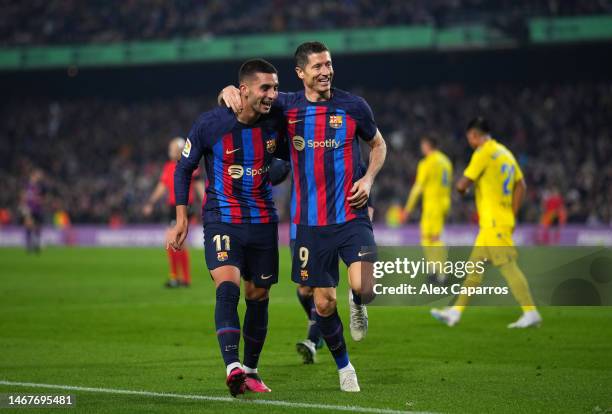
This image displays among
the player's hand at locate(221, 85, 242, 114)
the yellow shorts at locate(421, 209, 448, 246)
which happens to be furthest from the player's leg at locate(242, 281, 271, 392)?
the yellow shorts at locate(421, 209, 448, 246)

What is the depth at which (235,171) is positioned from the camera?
6977 millimetres

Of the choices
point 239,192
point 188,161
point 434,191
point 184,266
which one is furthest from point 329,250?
point 184,266

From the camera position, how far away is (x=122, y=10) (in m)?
43.1

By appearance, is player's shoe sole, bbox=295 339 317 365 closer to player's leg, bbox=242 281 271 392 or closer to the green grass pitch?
the green grass pitch

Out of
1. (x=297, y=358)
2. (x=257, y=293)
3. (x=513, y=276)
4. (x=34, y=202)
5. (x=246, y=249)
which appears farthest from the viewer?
(x=34, y=202)

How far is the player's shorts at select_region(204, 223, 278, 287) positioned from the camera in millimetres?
6875

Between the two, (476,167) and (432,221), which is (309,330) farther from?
(432,221)

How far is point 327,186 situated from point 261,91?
847 millimetres

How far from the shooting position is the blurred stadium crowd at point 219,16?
120 ft

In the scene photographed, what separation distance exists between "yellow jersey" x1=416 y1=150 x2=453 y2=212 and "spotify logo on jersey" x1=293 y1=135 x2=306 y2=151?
986cm

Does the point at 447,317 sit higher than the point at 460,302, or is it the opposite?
the point at 460,302

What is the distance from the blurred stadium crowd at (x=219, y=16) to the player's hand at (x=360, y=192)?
3059cm

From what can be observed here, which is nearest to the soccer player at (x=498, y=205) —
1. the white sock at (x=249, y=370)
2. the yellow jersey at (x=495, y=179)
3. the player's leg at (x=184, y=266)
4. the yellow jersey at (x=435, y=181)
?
the yellow jersey at (x=495, y=179)

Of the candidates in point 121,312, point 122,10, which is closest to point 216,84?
point 122,10
